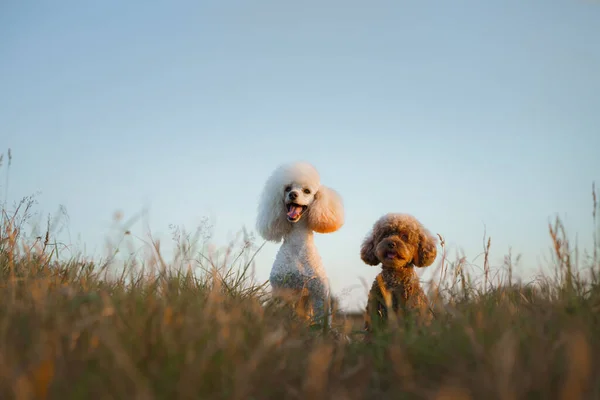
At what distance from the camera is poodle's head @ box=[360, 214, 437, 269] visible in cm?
539

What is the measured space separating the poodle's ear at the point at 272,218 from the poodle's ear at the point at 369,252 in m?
0.94

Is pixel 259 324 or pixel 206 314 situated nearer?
pixel 206 314

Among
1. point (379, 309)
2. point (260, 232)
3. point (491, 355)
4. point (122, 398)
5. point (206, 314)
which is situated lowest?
point (122, 398)

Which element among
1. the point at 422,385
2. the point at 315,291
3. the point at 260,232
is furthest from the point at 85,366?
the point at 260,232

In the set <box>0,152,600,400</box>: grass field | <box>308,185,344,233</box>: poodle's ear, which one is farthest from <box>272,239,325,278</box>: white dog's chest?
<box>0,152,600,400</box>: grass field

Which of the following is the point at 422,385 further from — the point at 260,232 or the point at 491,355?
the point at 260,232

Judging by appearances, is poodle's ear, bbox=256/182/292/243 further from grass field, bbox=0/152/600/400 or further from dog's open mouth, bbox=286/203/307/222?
grass field, bbox=0/152/600/400

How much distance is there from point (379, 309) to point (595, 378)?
9.48 feet

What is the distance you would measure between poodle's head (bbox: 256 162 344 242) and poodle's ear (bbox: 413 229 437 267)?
1.06 meters

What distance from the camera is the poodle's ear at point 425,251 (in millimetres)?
5633

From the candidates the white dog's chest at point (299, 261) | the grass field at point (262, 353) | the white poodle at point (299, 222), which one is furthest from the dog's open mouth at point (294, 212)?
the grass field at point (262, 353)

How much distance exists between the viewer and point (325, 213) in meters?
6.16

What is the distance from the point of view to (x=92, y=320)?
2471 mm

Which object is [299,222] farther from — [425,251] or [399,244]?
[425,251]
